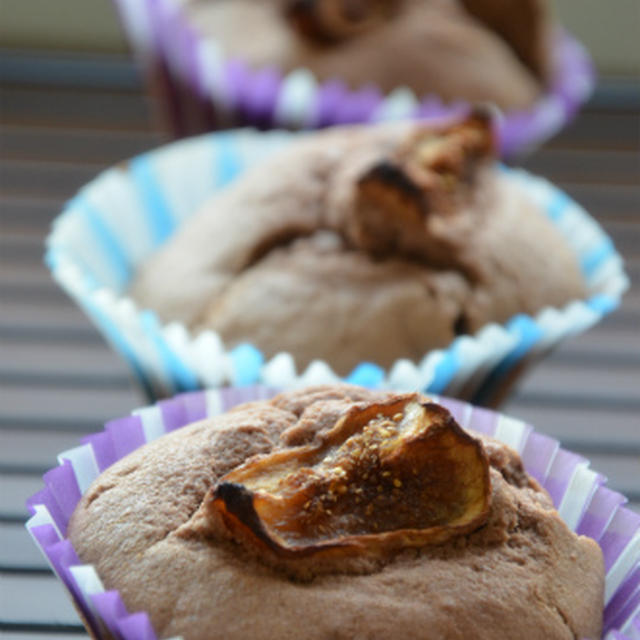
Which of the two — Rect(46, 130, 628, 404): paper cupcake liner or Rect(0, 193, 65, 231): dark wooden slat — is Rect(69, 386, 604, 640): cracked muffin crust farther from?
Rect(0, 193, 65, 231): dark wooden slat

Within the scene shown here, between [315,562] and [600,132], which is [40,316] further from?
[600,132]

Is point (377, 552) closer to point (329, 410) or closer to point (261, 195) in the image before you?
point (329, 410)

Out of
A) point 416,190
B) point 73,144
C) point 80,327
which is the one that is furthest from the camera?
point 73,144

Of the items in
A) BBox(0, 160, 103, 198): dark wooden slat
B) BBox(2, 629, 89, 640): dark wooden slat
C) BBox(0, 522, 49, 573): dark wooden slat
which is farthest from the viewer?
BBox(0, 160, 103, 198): dark wooden slat

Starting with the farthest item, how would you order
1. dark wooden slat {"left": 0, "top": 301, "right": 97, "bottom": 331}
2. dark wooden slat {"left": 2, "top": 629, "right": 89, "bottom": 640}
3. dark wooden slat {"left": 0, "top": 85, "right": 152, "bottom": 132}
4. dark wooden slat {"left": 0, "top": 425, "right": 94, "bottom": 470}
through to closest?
dark wooden slat {"left": 0, "top": 85, "right": 152, "bottom": 132} → dark wooden slat {"left": 0, "top": 301, "right": 97, "bottom": 331} → dark wooden slat {"left": 0, "top": 425, "right": 94, "bottom": 470} → dark wooden slat {"left": 2, "top": 629, "right": 89, "bottom": 640}

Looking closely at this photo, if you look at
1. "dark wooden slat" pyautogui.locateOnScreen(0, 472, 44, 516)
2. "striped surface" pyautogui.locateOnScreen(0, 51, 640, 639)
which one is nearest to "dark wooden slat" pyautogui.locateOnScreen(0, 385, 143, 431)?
"striped surface" pyautogui.locateOnScreen(0, 51, 640, 639)

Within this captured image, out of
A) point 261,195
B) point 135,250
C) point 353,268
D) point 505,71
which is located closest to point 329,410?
point 353,268

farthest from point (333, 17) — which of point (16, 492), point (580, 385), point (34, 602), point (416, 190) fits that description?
point (34, 602)
